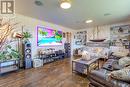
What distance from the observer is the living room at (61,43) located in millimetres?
2288

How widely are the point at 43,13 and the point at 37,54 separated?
199cm

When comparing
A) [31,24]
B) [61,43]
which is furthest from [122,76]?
[61,43]

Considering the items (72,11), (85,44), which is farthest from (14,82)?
(85,44)

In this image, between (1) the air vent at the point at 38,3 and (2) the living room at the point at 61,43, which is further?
(1) the air vent at the point at 38,3

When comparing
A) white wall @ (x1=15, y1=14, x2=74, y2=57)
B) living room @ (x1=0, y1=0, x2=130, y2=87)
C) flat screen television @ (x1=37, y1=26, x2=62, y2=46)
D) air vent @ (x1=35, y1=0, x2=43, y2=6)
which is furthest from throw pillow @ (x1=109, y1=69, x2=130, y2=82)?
flat screen television @ (x1=37, y1=26, x2=62, y2=46)

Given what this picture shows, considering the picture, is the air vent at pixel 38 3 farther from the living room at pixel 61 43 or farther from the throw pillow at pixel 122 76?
the throw pillow at pixel 122 76

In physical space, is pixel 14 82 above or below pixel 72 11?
below

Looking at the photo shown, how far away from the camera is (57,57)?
20.3ft

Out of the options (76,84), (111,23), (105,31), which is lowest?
(76,84)

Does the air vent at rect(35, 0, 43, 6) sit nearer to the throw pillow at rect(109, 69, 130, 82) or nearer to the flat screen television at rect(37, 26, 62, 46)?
the flat screen television at rect(37, 26, 62, 46)

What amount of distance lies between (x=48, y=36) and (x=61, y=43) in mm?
1253

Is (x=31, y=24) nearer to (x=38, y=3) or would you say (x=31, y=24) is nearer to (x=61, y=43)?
(x=38, y=3)

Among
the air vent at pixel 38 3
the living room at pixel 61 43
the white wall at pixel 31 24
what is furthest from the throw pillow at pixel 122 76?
the white wall at pixel 31 24

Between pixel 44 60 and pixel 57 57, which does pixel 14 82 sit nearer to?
pixel 44 60
